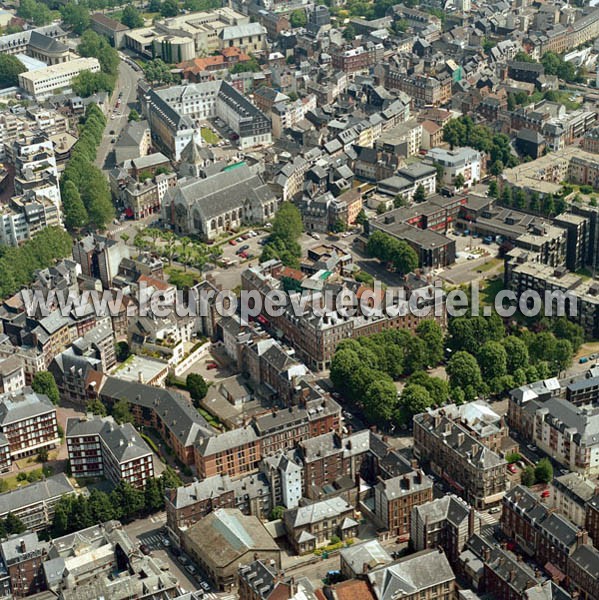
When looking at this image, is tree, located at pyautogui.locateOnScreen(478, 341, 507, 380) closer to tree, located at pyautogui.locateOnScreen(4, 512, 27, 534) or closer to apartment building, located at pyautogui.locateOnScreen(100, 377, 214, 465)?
apartment building, located at pyautogui.locateOnScreen(100, 377, 214, 465)

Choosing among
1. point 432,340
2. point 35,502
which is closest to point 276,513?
point 35,502

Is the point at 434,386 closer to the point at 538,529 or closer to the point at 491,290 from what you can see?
the point at 538,529

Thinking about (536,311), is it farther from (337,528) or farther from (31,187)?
(31,187)

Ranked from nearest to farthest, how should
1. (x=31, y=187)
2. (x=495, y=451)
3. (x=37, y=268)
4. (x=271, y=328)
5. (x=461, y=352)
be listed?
1. (x=495, y=451)
2. (x=461, y=352)
3. (x=271, y=328)
4. (x=37, y=268)
5. (x=31, y=187)

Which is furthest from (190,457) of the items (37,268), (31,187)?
(31,187)

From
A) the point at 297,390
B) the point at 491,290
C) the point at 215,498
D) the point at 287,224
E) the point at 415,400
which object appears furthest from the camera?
the point at 287,224

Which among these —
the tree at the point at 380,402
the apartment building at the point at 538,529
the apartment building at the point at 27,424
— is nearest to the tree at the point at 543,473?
the apartment building at the point at 538,529

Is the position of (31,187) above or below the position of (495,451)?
above
